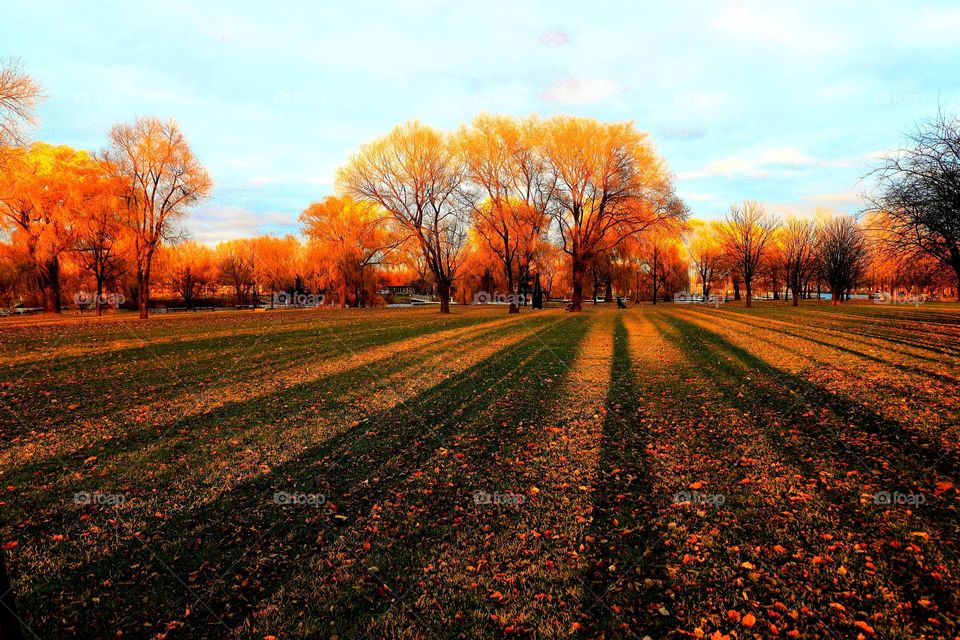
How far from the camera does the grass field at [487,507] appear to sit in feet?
10.1

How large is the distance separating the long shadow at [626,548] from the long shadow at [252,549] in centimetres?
151

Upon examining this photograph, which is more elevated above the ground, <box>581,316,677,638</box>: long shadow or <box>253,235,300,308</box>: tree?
<box>253,235,300,308</box>: tree

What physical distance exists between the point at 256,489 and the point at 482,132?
106 ft

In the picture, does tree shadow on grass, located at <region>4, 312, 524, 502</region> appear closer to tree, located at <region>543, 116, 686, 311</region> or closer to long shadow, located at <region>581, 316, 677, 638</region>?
long shadow, located at <region>581, 316, 677, 638</region>

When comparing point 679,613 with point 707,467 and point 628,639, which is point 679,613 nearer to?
point 628,639

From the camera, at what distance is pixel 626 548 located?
376 centimetres

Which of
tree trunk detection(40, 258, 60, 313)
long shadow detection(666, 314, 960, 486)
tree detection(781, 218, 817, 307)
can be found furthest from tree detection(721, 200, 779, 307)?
tree trunk detection(40, 258, 60, 313)

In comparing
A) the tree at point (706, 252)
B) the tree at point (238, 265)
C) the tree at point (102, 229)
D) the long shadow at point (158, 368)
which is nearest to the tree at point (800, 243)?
the tree at point (706, 252)

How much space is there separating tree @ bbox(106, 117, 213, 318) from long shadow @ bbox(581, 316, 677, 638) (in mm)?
34700

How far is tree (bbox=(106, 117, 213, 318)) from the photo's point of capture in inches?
1160

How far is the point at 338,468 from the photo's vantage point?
5445 mm

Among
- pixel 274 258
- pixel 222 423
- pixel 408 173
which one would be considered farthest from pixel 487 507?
pixel 274 258

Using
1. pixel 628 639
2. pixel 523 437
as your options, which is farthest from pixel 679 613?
pixel 523 437

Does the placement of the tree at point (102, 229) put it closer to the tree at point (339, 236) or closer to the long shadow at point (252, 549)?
the tree at point (339, 236)
